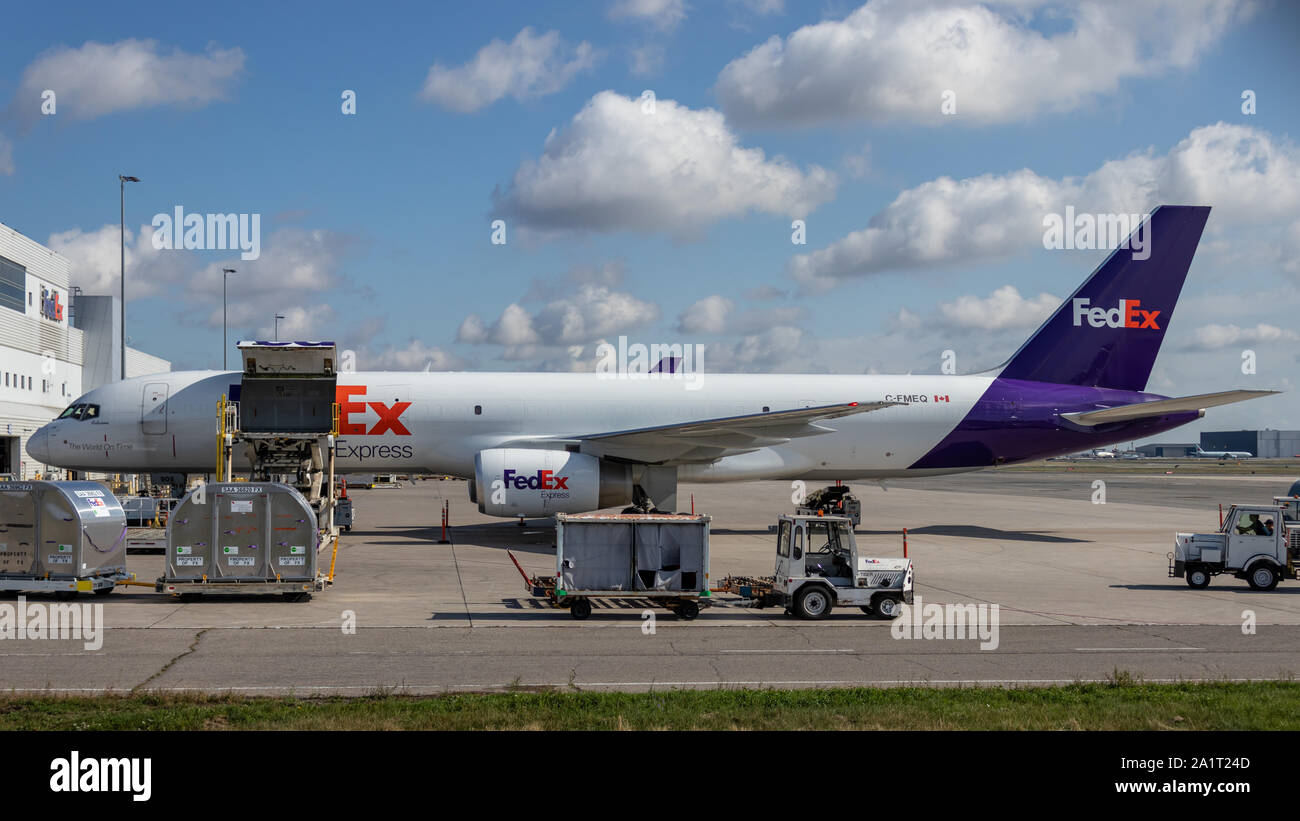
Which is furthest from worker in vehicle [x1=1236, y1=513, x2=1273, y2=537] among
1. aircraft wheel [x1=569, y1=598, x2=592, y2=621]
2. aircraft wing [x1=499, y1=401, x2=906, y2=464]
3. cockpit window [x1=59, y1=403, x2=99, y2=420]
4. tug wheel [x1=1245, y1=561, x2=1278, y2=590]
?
cockpit window [x1=59, y1=403, x2=99, y2=420]

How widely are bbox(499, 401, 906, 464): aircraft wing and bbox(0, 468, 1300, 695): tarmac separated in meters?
3.74

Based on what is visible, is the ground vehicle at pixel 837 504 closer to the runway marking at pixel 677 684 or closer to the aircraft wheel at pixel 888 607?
the aircraft wheel at pixel 888 607

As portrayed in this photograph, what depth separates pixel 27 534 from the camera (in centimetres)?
1773

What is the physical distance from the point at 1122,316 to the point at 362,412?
81.7 ft

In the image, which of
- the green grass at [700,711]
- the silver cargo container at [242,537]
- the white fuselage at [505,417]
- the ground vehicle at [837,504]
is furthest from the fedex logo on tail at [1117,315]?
the silver cargo container at [242,537]

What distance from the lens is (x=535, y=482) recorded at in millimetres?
27297

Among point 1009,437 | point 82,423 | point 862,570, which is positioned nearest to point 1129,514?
point 1009,437

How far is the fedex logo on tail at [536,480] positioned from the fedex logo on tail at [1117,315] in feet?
62.0

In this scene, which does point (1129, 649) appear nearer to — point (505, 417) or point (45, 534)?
point (45, 534)

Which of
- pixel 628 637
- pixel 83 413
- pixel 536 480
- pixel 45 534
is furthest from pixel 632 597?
pixel 83 413

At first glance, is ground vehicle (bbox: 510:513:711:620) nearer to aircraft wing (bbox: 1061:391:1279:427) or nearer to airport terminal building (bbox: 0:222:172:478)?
aircraft wing (bbox: 1061:391:1279:427)

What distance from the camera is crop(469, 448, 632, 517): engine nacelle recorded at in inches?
1069

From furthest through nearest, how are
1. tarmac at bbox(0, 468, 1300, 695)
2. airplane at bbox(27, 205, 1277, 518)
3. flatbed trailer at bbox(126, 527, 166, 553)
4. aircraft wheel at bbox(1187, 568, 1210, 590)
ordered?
1. airplane at bbox(27, 205, 1277, 518)
2. flatbed trailer at bbox(126, 527, 166, 553)
3. aircraft wheel at bbox(1187, 568, 1210, 590)
4. tarmac at bbox(0, 468, 1300, 695)
